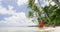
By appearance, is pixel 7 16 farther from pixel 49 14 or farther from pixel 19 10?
pixel 49 14

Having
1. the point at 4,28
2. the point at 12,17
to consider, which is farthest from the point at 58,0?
the point at 4,28

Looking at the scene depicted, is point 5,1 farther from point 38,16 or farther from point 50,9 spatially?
point 50,9

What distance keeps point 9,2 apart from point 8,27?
0.32m

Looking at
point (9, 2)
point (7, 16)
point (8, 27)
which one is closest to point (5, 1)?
point (9, 2)

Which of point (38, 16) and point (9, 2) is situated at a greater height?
point (9, 2)

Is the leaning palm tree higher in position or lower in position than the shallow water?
higher

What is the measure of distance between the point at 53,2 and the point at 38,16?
0.88ft

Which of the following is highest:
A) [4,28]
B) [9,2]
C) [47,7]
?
[9,2]

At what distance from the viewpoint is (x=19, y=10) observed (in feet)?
5.62

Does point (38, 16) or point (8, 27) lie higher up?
point (38, 16)

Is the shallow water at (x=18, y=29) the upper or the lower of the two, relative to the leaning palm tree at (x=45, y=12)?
lower

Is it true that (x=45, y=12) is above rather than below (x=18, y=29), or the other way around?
above

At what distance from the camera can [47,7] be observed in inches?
67.9

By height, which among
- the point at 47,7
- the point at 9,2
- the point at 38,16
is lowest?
the point at 38,16
